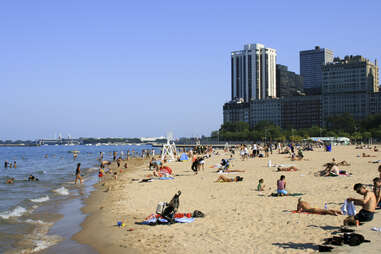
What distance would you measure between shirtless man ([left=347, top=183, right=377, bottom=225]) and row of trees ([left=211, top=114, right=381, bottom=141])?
A: 99049 mm

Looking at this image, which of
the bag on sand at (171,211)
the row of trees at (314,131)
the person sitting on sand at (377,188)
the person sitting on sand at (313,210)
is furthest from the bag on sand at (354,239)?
the row of trees at (314,131)

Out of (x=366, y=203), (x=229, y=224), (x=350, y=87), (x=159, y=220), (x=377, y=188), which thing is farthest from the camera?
(x=350, y=87)

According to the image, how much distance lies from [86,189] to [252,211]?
14762 millimetres

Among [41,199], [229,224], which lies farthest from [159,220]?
[41,199]

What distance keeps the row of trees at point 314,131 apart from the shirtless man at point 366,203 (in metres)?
99.0

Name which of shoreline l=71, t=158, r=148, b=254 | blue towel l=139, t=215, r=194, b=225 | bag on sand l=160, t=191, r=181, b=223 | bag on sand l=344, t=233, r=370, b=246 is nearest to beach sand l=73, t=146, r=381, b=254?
shoreline l=71, t=158, r=148, b=254

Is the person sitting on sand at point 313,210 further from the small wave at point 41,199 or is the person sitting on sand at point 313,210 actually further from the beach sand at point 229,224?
the small wave at point 41,199

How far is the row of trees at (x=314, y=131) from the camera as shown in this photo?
113700 millimetres

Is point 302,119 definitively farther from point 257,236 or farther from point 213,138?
point 257,236

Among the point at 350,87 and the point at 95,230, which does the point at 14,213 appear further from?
the point at 350,87

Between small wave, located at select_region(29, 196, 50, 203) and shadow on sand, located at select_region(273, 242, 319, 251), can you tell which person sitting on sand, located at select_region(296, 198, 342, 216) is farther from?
small wave, located at select_region(29, 196, 50, 203)

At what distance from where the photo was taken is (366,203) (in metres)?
9.30

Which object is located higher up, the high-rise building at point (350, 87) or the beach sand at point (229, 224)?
the high-rise building at point (350, 87)

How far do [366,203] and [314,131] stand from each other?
128650 millimetres
